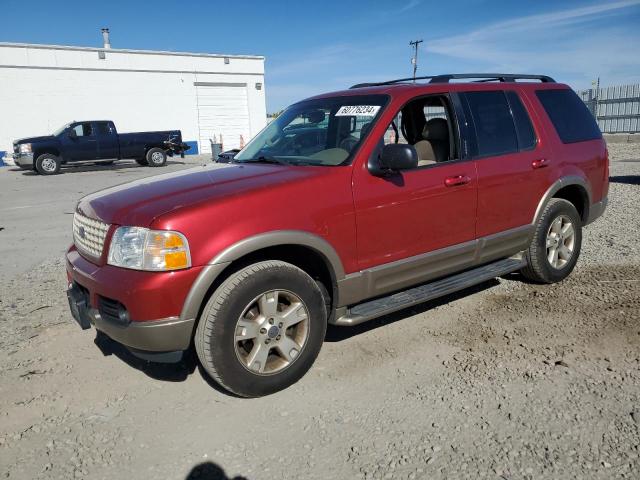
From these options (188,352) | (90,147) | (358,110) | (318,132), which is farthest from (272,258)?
(90,147)

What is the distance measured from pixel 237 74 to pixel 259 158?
27.9 meters

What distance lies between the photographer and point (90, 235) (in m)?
3.31

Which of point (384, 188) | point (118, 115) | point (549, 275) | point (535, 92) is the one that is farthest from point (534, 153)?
point (118, 115)

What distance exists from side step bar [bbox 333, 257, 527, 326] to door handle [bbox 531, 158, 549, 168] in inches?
33.4

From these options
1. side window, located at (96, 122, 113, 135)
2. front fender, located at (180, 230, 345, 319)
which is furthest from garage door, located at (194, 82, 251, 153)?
front fender, located at (180, 230, 345, 319)

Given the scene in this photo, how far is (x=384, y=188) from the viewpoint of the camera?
3594 millimetres

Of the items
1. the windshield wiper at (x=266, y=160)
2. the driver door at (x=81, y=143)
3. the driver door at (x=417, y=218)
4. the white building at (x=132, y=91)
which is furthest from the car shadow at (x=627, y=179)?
the white building at (x=132, y=91)

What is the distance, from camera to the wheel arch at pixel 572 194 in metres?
4.69

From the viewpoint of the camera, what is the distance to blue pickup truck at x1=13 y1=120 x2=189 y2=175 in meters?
18.7

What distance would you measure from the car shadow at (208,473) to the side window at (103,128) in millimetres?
19445

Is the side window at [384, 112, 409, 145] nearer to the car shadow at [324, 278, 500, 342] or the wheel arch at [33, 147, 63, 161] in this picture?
the car shadow at [324, 278, 500, 342]

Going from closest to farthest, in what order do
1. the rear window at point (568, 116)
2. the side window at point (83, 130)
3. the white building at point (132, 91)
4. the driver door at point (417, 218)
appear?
the driver door at point (417, 218), the rear window at point (568, 116), the side window at point (83, 130), the white building at point (132, 91)

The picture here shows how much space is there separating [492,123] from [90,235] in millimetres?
3220

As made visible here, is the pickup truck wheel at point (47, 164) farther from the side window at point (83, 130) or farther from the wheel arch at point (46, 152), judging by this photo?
the side window at point (83, 130)
